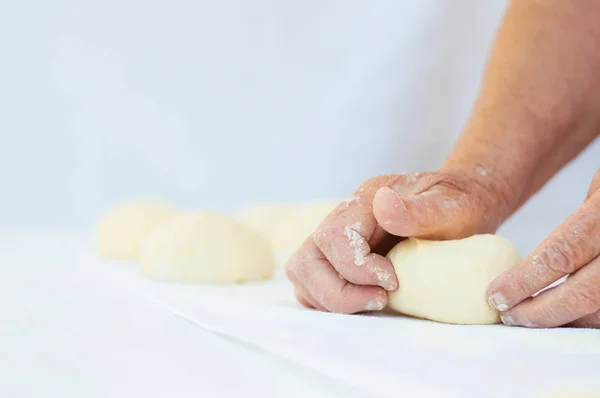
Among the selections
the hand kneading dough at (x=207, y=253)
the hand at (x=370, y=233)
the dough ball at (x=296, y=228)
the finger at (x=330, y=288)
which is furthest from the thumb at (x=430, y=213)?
the dough ball at (x=296, y=228)

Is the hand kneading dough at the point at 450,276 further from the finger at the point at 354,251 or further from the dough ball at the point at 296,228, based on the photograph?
the dough ball at the point at 296,228

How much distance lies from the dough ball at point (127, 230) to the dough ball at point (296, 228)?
0.38 m

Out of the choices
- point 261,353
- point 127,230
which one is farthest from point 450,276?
point 127,230

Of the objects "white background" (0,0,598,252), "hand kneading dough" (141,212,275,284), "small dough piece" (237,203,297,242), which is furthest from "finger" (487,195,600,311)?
"white background" (0,0,598,252)

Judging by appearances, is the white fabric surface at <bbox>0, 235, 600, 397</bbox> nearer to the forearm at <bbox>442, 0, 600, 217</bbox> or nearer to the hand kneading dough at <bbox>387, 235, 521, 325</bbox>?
the hand kneading dough at <bbox>387, 235, 521, 325</bbox>

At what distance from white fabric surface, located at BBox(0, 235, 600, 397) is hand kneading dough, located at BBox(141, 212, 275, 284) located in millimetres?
236

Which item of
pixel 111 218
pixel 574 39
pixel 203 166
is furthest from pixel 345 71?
pixel 574 39

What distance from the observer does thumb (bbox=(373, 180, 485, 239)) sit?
94 centimetres

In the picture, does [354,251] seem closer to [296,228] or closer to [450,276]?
[450,276]

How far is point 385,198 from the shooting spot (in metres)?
0.93

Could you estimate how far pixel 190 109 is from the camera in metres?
3.04

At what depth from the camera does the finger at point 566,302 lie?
87 centimetres

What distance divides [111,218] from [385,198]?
1.36 meters

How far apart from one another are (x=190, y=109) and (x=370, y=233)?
2.16 m
